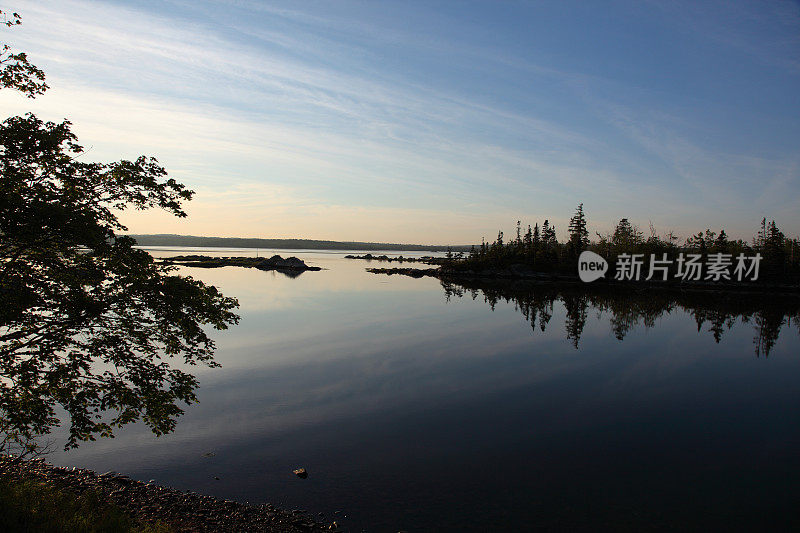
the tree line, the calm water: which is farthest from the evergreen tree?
the calm water

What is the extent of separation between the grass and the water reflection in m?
38.9

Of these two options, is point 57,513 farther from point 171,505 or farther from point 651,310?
point 651,310

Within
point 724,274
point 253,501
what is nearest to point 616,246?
point 724,274

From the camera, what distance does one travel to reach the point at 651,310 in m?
68.6

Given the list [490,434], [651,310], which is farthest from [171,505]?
[651,310]

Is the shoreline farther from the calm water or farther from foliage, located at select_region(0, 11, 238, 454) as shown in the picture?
foliage, located at select_region(0, 11, 238, 454)

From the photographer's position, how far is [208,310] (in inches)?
569

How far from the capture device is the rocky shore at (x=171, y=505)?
1268cm

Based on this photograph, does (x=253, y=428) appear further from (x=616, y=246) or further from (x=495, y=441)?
(x=616, y=246)

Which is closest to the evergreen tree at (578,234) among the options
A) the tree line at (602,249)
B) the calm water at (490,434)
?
the tree line at (602,249)

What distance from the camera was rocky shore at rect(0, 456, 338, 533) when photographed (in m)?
12.7

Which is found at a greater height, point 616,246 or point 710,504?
point 616,246

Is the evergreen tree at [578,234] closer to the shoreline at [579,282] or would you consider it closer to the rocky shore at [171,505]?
the shoreline at [579,282]

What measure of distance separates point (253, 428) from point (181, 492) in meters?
6.11
